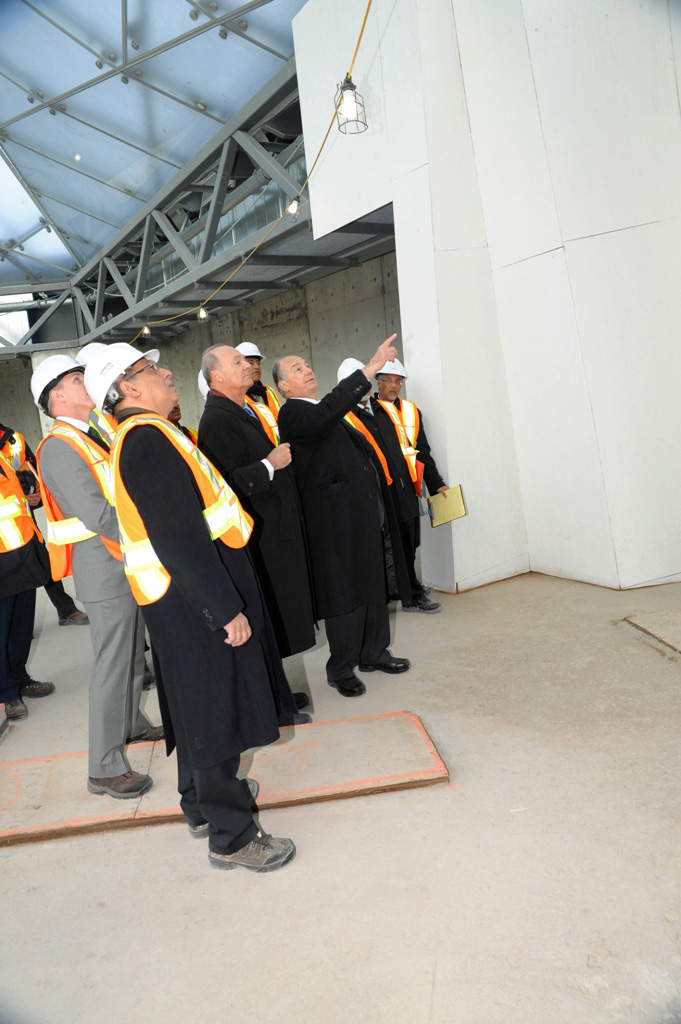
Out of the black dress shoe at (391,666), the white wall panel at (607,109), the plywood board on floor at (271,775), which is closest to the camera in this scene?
the plywood board on floor at (271,775)

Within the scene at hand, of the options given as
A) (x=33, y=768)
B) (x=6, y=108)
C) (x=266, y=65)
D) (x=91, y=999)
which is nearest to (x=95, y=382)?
(x=91, y=999)

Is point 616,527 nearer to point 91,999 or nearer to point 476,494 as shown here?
point 476,494

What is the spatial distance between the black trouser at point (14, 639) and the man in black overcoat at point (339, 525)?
1.74m

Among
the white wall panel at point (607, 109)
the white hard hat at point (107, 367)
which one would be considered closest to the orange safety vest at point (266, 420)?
the white hard hat at point (107, 367)

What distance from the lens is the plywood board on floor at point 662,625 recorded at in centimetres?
364

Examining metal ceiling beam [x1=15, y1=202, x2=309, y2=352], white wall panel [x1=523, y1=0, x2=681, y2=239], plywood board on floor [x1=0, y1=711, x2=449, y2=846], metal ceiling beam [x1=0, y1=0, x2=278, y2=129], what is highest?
metal ceiling beam [x1=0, y1=0, x2=278, y2=129]

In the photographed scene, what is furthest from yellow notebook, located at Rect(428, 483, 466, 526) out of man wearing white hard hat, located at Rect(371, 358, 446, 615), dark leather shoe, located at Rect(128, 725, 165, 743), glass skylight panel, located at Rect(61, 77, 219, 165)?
glass skylight panel, located at Rect(61, 77, 219, 165)

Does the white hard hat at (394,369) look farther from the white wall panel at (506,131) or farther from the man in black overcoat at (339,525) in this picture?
the man in black overcoat at (339,525)

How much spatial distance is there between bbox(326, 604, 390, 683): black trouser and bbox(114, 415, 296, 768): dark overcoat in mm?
1345

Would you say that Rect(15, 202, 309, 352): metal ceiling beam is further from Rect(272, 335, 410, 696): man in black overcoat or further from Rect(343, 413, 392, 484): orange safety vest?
Rect(272, 335, 410, 696): man in black overcoat

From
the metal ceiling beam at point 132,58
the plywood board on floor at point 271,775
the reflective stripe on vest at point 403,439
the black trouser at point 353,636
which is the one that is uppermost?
the metal ceiling beam at point 132,58

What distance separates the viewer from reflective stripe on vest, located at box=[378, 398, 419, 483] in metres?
4.79

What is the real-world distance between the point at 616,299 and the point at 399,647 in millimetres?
2665

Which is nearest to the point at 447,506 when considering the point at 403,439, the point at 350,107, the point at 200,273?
the point at 403,439
